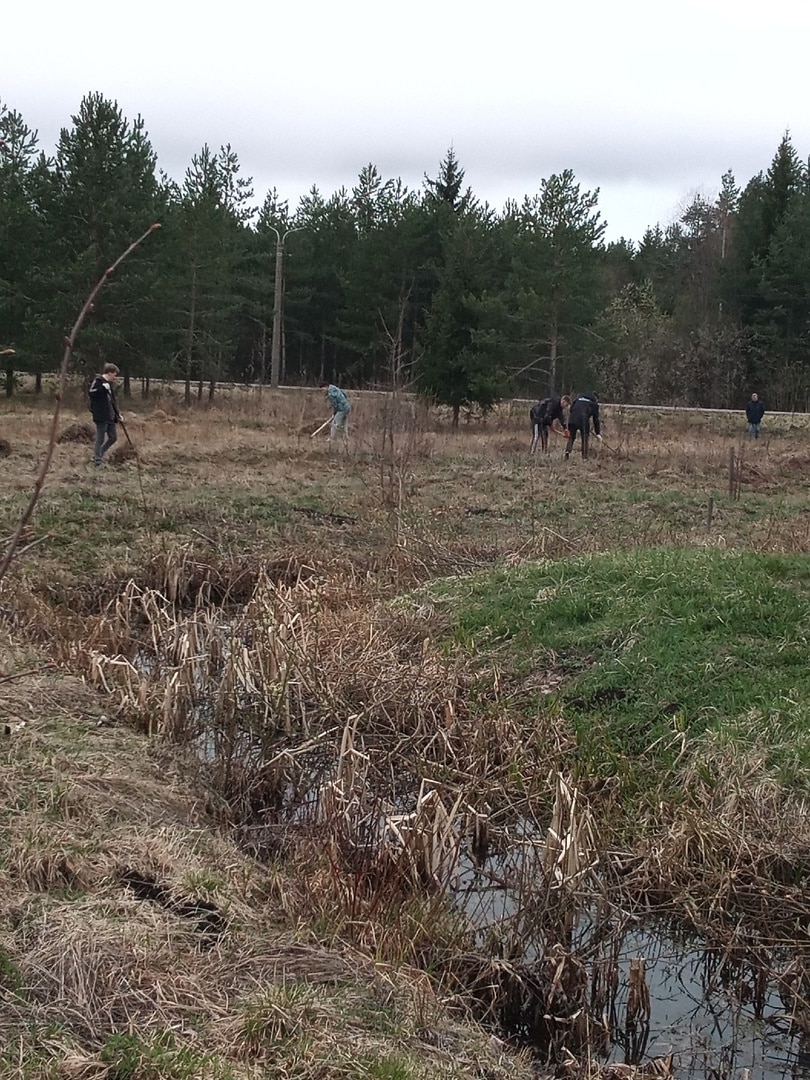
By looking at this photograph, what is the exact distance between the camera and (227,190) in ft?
139

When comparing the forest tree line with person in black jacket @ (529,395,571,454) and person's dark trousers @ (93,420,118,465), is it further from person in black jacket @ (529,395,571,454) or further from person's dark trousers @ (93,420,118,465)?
person's dark trousers @ (93,420,118,465)

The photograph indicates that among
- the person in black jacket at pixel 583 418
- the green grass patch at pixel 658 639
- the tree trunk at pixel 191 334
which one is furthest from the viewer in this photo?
the tree trunk at pixel 191 334

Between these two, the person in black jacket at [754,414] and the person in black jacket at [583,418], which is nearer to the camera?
the person in black jacket at [583,418]

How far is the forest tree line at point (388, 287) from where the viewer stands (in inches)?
1117

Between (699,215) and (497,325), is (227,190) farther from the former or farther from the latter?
(699,215)

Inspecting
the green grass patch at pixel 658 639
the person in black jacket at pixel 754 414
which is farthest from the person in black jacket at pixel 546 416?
the green grass patch at pixel 658 639

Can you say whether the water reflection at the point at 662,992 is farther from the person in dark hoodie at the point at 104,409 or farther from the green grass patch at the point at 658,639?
the person in dark hoodie at the point at 104,409

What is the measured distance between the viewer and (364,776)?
19.7 ft

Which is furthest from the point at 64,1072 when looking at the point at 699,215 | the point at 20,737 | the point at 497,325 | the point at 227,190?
the point at 699,215

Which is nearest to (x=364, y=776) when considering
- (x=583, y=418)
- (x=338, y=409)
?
(x=583, y=418)

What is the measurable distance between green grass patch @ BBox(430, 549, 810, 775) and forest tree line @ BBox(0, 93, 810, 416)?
1506 centimetres

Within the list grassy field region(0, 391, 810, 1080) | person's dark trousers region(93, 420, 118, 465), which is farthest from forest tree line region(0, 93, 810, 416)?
grassy field region(0, 391, 810, 1080)

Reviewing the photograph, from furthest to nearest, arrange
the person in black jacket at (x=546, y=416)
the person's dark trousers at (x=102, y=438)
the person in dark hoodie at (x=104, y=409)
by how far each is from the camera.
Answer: the person in black jacket at (x=546, y=416), the person's dark trousers at (x=102, y=438), the person in dark hoodie at (x=104, y=409)

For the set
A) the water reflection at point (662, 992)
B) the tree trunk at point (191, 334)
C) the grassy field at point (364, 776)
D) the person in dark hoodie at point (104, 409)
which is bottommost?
the water reflection at point (662, 992)
